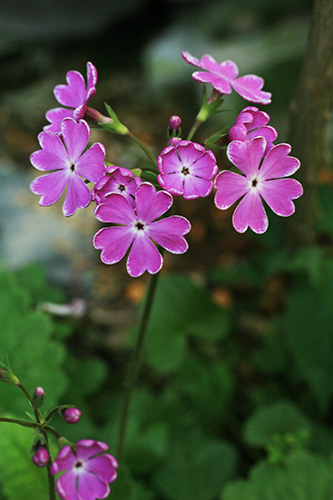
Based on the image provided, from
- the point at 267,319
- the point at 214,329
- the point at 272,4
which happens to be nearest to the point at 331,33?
the point at 214,329

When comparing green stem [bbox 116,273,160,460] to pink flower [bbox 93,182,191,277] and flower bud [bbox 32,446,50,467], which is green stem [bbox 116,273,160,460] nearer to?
pink flower [bbox 93,182,191,277]

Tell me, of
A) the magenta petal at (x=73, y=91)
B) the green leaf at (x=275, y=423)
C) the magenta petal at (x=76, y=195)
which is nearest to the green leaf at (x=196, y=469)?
the green leaf at (x=275, y=423)

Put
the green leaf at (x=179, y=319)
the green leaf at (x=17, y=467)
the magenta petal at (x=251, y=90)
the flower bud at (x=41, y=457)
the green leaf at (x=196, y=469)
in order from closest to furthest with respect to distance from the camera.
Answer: the flower bud at (x=41, y=457) < the magenta petal at (x=251, y=90) < the green leaf at (x=17, y=467) < the green leaf at (x=196, y=469) < the green leaf at (x=179, y=319)

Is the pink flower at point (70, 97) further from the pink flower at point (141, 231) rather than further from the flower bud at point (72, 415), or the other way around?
the flower bud at point (72, 415)

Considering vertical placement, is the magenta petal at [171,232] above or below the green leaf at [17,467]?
above

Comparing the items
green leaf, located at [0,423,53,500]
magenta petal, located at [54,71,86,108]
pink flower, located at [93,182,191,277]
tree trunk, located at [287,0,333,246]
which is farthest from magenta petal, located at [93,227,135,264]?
tree trunk, located at [287,0,333,246]

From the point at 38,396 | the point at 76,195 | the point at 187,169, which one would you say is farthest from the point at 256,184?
the point at 38,396

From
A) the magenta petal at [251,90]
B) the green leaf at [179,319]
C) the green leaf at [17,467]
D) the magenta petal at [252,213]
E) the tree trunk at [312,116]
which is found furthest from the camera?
the green leaf at [179,319]
